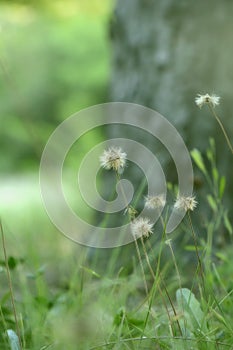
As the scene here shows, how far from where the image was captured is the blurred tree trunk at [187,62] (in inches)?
68.3

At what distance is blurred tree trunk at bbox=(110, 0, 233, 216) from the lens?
1.74m

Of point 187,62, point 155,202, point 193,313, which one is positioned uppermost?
point 187,62

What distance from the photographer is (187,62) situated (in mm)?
1777

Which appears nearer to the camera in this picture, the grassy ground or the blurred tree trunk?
the grassy ground

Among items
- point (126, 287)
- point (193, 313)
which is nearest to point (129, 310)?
point (126, 287)

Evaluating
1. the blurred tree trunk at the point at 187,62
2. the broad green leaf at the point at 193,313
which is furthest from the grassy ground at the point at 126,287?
the blurred tree trunk at the point at 187,62

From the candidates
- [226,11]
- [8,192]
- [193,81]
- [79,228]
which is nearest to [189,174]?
[193,81]

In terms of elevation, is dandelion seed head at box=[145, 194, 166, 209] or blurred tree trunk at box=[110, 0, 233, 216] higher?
blurred tree trunk at box=[110, 0, 233, 216]

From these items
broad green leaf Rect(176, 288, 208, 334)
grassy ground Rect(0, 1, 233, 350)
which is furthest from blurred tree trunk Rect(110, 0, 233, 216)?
broad green leaf Rect(176, 288, 208, 334)

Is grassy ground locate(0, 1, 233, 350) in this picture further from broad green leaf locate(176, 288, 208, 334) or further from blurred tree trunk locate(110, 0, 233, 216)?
blurred tree trunk locate(110, 0, 233, 216)

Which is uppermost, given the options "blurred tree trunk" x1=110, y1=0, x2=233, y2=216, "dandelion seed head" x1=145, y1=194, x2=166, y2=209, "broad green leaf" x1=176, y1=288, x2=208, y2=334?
"blurred tree trunk" x1=110, y1=0, x2=233, y2=216

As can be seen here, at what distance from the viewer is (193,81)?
1.78 m

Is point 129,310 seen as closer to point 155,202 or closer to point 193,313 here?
point 193,313

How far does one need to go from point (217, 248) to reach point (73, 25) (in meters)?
5.24
